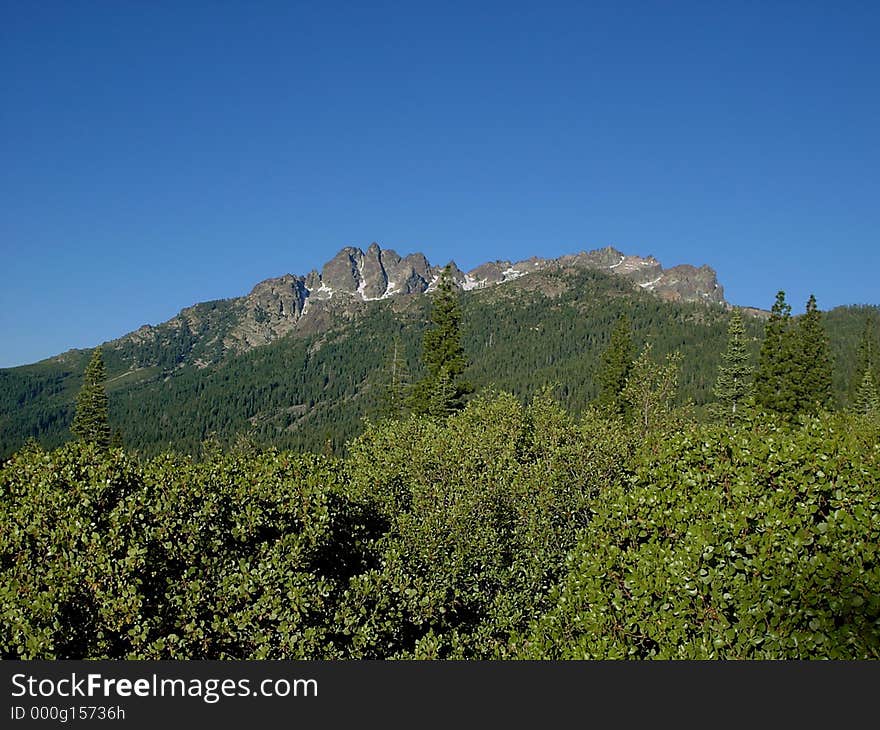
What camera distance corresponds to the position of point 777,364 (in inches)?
2458

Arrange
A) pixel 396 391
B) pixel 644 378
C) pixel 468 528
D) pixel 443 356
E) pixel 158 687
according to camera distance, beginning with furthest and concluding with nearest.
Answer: pixel 396 391
pixel 443 356
pixel 644 378
pixel 468 528
pixel 158 687

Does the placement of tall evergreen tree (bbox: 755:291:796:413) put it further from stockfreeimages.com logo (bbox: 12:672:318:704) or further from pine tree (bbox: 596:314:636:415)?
stockfreeimages.com logo (bbox: 12:672:318:704)

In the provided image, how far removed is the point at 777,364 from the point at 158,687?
65.5 meters

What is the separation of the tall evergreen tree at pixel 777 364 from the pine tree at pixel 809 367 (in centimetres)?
55

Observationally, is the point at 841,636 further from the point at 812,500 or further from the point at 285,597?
the point at 285,597

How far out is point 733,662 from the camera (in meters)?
7.34

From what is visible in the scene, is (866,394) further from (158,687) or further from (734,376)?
(158,687)

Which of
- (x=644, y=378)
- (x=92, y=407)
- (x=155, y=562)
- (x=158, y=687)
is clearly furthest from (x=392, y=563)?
(x=92, y=407)

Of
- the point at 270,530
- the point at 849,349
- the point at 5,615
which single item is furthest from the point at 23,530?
the point at 849,349

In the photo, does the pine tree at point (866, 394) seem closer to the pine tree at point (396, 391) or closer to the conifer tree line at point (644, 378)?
the conifer tree line at point (644, 378)

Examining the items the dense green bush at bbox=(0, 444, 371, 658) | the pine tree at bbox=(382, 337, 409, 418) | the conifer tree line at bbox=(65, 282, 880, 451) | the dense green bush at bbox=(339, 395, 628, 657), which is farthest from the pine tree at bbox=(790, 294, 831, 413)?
the dense green bush at bbox=(0, 444, 371, 658)

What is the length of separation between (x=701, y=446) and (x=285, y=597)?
7.33 m

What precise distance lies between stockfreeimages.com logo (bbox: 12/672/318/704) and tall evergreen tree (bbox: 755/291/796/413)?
206 ft

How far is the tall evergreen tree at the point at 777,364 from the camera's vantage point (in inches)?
2429
